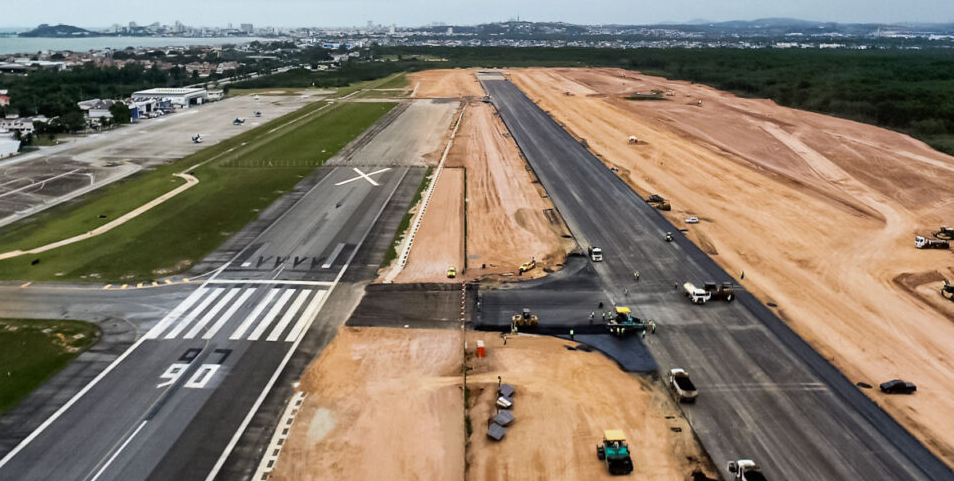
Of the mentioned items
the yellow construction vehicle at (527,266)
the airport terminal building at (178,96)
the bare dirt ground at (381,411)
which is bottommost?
the bare dirt ground at (381,411)

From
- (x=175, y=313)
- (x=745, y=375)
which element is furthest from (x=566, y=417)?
(x=175, y=313)

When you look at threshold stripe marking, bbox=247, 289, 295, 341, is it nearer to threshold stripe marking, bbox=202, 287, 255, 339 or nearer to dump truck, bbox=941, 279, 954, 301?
threshold stripe marking, bbox=202, 287, 255, 339

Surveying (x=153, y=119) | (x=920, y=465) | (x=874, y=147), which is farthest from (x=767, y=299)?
(x=153, y=119)

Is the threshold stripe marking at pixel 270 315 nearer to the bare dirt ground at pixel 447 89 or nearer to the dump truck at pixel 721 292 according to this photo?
the dump truck at pixel 721 292

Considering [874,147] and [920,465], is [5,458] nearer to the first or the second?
[920,465]

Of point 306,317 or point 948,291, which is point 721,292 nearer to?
point 948,291

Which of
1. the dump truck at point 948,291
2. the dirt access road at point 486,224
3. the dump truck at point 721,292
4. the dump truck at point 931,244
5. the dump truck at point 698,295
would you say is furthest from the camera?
the dump truck at point 931,244

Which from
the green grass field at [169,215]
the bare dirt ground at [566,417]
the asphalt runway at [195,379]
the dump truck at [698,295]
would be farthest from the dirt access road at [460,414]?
the green grass field at [169,215]
